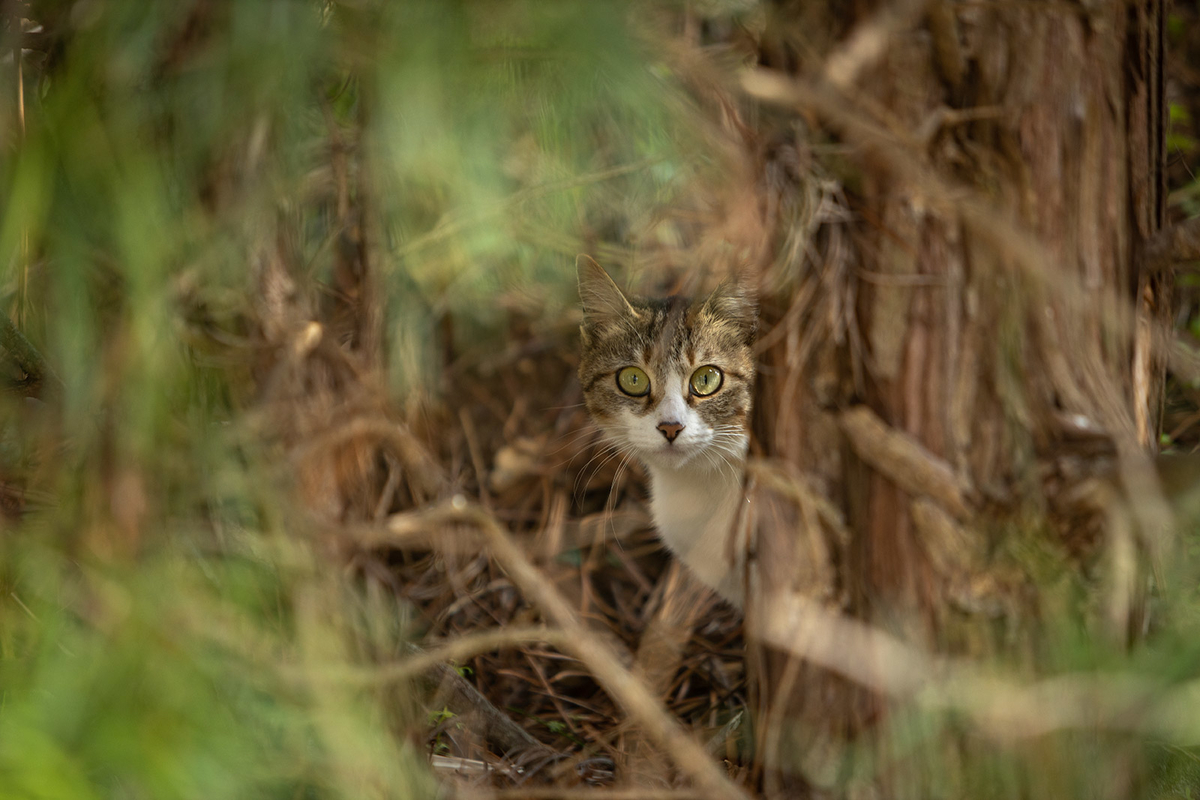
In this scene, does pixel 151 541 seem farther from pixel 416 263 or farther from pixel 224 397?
pixel 416 263

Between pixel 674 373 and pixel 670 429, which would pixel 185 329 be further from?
pixel 674 373

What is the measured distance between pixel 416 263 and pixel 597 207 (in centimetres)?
74

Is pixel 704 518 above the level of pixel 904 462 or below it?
below

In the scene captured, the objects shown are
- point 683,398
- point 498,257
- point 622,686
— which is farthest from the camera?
point 683,398

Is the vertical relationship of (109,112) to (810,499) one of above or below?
above

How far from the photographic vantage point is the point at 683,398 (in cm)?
205

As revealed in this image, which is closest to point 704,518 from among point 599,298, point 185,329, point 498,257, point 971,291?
point 599,298

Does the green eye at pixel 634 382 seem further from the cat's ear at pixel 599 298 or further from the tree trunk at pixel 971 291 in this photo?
the tree trunk at pixel 971 291

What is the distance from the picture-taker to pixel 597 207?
7.49 feet

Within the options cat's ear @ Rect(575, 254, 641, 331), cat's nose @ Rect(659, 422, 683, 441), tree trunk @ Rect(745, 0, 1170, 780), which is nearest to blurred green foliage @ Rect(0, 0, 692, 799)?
tree trunk @ Rect(745, 0, 1170, 780)

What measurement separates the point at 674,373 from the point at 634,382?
0.47 ft

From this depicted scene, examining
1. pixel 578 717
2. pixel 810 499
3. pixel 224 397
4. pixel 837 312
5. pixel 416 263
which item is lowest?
pixel 578 717

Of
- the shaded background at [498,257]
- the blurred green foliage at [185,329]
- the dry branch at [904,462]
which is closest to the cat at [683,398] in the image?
the shaded background at [498,257]

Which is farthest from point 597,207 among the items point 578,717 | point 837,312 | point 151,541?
point 151,541
